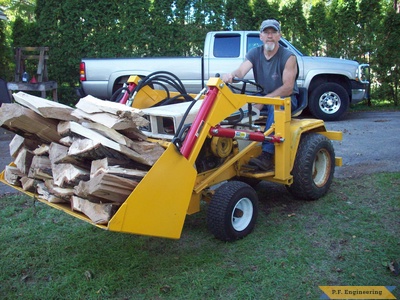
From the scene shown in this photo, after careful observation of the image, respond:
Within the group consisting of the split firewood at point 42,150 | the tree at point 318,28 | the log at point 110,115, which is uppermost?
the tree at point 318,28

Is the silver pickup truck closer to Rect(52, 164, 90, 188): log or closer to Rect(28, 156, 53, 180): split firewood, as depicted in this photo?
Rect(28, 156, 53, 180): split firewood

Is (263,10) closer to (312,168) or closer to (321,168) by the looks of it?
(321,168)

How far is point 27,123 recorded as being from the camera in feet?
10.9

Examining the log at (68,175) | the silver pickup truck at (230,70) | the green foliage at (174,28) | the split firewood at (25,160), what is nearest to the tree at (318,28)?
the green foliage at (174,28)

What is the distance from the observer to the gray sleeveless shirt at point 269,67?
4586 mm

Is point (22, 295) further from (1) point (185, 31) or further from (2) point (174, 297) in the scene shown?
(1) point (185, 31)

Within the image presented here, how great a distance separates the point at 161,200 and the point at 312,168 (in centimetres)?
207

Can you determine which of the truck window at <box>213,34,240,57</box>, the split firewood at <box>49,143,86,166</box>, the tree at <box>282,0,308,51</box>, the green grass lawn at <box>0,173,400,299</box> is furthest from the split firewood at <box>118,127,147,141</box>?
the tree at <box>282,0,308,51</box>

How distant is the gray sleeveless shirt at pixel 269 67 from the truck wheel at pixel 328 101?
18.7 ft

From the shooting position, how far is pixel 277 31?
4.57 m

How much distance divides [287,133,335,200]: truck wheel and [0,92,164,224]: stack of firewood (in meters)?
1.77

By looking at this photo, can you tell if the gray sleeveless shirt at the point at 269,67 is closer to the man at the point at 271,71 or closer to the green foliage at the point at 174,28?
the man at the point at 271,71

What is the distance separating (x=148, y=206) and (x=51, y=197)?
0.81 metres

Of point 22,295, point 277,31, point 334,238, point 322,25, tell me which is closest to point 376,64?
point 322,25
